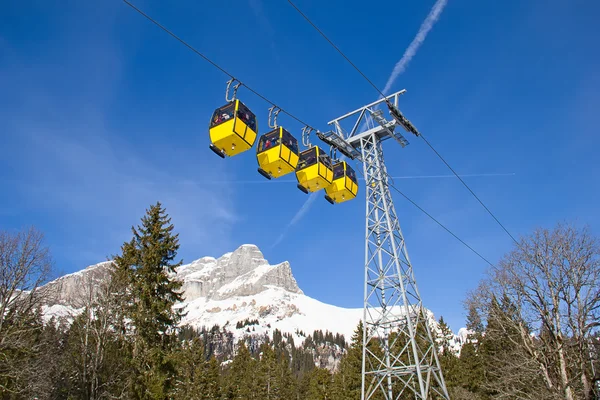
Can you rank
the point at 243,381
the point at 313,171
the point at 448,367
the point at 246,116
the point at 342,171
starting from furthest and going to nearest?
the point at 243,381
the point at 448,367
the point at 342,171
the point at 313,171
the point at 246,116

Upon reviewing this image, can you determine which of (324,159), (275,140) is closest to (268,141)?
(275,140)

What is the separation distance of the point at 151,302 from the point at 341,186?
1371cm

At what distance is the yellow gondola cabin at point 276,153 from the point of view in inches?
517

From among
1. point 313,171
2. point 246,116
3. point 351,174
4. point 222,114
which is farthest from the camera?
point 351,174

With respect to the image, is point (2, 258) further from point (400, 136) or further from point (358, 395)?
point (358, 395)

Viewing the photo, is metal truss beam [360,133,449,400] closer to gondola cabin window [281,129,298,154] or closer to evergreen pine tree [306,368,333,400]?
gondola cabin window [281,129,298,154]

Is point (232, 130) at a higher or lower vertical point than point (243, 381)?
higher

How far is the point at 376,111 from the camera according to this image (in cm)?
1930

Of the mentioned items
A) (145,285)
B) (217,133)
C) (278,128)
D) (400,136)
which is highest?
(400,136)

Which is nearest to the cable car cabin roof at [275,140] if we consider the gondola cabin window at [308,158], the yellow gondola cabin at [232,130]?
the yellow gondola cabin at [232,130]

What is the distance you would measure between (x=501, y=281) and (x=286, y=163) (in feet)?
55.6

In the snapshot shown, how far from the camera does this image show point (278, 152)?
13031 mm

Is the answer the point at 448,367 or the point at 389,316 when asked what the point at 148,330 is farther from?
the point at 448,367

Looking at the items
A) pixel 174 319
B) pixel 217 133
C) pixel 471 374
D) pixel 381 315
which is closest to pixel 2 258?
pixel 174 319
